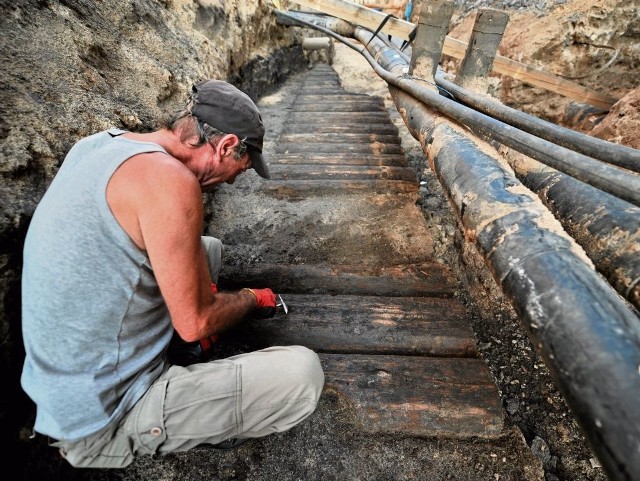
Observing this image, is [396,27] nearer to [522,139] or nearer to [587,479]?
[522,139]

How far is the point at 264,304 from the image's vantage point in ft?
6.60

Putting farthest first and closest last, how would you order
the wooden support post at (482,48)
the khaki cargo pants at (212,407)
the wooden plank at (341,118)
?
the wooden plank at (341,118), the wooden support post at (482,48), the khaki cargo pants at (212,407)

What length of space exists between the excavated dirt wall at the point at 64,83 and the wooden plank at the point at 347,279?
1.26m

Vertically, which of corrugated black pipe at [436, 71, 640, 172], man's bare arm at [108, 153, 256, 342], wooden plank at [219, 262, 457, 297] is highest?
corrugated black pipe at [436, 71, 640, 172]

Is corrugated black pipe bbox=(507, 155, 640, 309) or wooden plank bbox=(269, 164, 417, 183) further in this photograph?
wooden plank bbox=(269, 164, 417, 183)

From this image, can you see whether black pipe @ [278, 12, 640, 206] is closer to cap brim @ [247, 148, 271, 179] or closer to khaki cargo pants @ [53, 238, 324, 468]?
cap brim @ [247, 148, 271, 179]

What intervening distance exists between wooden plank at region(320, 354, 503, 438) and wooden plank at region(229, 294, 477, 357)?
10cm

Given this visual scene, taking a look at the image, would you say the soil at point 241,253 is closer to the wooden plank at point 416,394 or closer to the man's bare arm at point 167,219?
the wooden plank at point 416,394

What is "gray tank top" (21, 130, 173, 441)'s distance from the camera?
1243 mm

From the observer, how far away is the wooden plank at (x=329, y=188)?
3.63 meters

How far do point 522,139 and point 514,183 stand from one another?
0.60 feet

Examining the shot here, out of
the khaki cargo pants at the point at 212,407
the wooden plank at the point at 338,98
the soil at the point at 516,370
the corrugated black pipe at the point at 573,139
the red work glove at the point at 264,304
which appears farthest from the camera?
the wooden plank at the point at 338,98

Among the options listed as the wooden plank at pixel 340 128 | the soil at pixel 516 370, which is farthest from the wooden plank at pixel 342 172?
the wooden plank at pixel 340 128

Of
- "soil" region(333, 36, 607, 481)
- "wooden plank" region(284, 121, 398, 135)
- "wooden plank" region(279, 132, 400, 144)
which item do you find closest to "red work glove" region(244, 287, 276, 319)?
"soil" region(333, 36, 607, 481)
